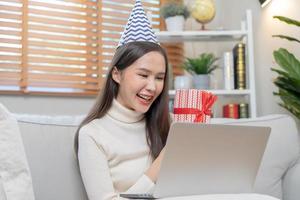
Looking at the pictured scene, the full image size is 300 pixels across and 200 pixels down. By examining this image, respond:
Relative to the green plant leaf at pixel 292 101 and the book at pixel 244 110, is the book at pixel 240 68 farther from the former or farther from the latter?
the green plant leaf at pixel 292 101

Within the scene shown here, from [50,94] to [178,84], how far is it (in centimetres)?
77

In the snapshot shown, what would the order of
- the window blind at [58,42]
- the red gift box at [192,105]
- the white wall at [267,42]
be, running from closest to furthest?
the red gift box at [192,105] < the window blind at [58,42] < the white wall at [267,42]

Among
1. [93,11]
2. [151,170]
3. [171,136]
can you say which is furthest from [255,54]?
[171,136]

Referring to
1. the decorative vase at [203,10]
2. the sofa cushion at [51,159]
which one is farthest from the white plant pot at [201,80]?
the sofa cushion at [51,159]

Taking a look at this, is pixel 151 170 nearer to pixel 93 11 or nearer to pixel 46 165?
pixel 46 165

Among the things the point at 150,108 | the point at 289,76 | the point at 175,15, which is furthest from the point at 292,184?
the point at 175,15

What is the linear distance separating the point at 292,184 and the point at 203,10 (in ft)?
4.30

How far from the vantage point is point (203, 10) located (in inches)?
95.6

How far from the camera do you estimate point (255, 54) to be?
2637 mm

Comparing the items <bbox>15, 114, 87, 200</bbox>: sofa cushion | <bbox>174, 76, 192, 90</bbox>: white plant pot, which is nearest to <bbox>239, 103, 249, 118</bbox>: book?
<bbox>174, 76, 192, 90</bbox>: white plant pot

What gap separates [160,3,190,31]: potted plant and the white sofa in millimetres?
1096

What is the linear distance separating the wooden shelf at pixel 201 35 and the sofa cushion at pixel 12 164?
1561 millimetres

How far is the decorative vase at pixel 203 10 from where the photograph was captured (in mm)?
2428

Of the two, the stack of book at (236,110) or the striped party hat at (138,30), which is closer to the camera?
the striped party hat at (138,30)
